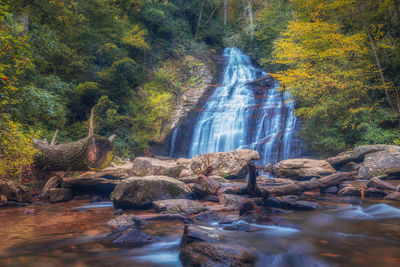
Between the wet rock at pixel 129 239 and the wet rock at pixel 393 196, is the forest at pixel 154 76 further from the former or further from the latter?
the wet rock at pixel 393 196

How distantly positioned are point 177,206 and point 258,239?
1.88 metres

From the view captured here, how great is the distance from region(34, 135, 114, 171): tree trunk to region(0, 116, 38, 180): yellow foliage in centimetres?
96

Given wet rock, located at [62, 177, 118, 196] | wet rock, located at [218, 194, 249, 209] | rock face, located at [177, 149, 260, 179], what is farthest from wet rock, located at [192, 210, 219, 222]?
rock face, located at [177, 149, 260, 179]

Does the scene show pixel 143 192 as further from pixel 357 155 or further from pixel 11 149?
pixel 357 155

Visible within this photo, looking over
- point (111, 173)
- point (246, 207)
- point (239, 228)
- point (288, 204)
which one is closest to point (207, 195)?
point (246, 207)

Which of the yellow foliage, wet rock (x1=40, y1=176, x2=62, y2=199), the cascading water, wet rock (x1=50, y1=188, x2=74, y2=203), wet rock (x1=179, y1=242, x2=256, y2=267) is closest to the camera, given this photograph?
wet rock (x1=179, y1=242, x2=256, y2=267)

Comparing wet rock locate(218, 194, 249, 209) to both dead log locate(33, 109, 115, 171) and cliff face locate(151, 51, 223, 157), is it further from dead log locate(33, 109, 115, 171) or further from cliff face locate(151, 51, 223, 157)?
cliff face locate(151, 51, 223, 157)

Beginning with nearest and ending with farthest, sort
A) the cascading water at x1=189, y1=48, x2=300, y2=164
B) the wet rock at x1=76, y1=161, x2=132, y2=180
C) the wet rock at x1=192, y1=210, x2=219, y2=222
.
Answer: the wet rock at x1=192, y1=210, x2=219, y2=222
the wet rock at x1=76, y1=161, x2=132, y2=180
the cascading water at x1=189, y1=48, x2=300, y2=164

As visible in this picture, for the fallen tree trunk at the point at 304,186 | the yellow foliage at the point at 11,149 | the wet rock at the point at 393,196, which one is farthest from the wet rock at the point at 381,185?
the yellow foliage at the point at 11,149

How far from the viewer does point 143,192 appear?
526cm

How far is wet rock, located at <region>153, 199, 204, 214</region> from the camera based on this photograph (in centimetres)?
468

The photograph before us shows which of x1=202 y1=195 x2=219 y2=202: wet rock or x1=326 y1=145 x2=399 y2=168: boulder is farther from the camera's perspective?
x1=326 y1=145 x2=399 y2=168: boulder

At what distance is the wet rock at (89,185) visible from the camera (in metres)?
6.74

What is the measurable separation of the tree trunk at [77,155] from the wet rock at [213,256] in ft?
19.6
